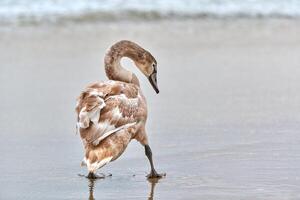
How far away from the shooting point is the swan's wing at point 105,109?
579cm

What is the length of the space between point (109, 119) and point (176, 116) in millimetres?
2302

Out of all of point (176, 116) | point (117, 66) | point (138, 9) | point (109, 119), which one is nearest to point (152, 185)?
point (109, 119)

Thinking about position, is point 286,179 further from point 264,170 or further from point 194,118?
point 194,118

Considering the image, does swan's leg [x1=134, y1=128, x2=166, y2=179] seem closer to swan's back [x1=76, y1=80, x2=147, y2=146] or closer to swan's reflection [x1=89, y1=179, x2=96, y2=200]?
swan's back [x1=76, y1=80, x2=147, y2=146]

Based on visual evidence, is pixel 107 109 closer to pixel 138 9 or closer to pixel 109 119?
pixel 109 119

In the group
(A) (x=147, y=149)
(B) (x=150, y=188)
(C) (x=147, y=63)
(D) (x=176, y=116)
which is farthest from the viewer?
(D) (x=176, y=116)

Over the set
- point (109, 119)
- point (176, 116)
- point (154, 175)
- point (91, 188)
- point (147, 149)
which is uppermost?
point (176, 116)

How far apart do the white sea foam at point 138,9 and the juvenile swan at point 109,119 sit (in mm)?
9758

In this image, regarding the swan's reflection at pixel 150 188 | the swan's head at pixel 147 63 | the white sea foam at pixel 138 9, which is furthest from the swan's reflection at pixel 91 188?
the white sea foam at pixel 138 9

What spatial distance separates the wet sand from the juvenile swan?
218 millimetres

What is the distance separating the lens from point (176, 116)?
26.7ft

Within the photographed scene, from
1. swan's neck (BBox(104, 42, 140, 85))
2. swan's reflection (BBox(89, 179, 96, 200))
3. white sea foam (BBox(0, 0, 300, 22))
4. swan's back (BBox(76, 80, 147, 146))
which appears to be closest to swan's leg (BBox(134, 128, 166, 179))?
swan's back (BBox(76, 80, 147, 146))

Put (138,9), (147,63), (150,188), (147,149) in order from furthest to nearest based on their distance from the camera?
(138,9) → (147,63) → (147,149) → (150,188)

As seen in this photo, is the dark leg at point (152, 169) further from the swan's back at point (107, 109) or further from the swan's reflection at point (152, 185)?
the swan's back at point (107, 109)
